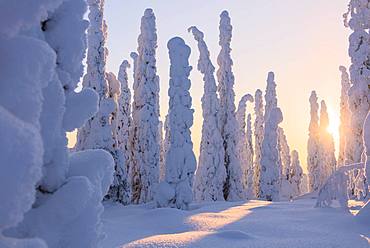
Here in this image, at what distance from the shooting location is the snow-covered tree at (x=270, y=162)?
26.2 m

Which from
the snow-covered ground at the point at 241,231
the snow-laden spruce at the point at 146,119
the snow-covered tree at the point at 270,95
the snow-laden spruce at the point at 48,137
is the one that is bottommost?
the snow-covered ground at the point at 241,231

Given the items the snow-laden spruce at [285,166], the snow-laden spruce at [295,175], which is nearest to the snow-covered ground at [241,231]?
the snow-laden spruce at [285,166]

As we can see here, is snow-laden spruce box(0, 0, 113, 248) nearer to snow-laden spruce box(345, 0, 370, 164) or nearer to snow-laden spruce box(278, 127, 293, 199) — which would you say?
snow-laden spruce box(345, 0, 370, 164)

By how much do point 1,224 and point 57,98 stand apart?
0.70 metres

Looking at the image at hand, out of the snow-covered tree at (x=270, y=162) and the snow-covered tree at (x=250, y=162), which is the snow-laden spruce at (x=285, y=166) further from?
the snow-covered tree at (x=270, y=162)

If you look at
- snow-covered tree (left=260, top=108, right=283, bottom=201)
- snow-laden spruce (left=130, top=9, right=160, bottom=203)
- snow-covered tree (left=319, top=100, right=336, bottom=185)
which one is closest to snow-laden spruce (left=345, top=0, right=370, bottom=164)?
snow-laden spruce (left=130, top=9, right=160, bottom=203)

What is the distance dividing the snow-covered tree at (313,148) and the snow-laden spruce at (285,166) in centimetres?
215

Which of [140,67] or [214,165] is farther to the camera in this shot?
[214,165]

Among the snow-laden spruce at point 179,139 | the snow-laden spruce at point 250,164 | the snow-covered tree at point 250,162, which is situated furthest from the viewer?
the snow-covered tree at point 250,162

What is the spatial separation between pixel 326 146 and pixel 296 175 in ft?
14.0

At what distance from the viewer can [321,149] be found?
3762 cm

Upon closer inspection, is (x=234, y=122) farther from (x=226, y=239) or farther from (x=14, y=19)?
(x=14, y=19)

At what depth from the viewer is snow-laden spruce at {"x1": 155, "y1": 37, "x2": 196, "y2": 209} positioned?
1329 cm

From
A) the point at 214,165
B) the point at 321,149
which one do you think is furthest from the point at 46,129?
the point at 321,149
